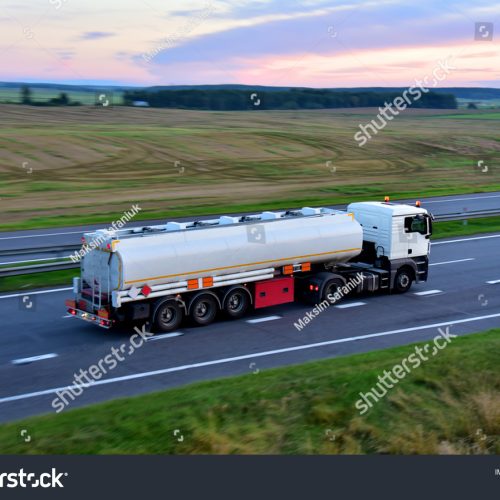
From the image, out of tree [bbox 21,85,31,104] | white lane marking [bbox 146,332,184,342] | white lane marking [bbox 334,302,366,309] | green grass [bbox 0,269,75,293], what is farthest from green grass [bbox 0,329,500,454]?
tree [bbox 21,85,31,104]

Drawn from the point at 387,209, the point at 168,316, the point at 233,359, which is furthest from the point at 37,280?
the point at 387,209

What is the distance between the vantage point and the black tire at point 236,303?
2047cm

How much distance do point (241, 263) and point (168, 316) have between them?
7.48 ft

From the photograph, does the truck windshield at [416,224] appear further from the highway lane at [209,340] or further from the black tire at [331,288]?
the black tire at [331,288]

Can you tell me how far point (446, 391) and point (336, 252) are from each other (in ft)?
28.8

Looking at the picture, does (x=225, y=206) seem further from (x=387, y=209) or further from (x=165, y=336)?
(x=165, y=336)

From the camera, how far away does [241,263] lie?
2025cm

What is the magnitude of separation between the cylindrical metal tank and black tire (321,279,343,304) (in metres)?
0.63

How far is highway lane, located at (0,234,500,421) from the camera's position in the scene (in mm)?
15789

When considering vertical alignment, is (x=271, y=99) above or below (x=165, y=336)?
above

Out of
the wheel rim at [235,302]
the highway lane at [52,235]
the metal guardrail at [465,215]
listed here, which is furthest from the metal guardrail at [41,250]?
the metal guardrail at [465,215]

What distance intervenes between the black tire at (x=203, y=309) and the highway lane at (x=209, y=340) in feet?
0.78

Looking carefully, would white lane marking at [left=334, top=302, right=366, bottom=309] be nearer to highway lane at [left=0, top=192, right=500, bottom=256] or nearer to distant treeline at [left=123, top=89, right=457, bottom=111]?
highway lane at [left=0, top=192, right=500, bottom=256]

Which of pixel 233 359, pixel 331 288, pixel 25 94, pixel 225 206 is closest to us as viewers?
pixel 233 359
